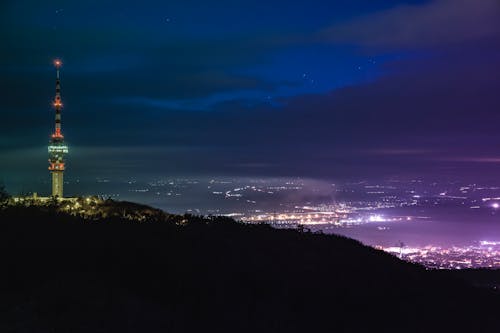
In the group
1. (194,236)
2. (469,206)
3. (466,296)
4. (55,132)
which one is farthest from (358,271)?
(469,206)

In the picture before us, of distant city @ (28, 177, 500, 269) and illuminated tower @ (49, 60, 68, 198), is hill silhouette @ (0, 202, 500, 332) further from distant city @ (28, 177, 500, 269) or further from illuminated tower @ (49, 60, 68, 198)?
illuminated tower @ (49, 60, 68, 198)

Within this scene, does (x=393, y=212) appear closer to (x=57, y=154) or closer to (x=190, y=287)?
(x=57, y=154)

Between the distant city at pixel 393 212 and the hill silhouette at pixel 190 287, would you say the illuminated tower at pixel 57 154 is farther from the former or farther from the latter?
the hill silhouette at pixel 190 287

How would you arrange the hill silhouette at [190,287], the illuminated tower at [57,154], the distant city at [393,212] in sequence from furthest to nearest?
the illuminated tower at [57,154]
the distant city at [393,212]
the hill silhouette at [190,287]

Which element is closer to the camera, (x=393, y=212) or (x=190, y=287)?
(x=190, y=287)

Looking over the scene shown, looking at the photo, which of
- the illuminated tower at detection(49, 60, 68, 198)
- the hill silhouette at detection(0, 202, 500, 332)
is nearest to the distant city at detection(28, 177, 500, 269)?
the illuminated tower at detection(49, 60, 68, 198)

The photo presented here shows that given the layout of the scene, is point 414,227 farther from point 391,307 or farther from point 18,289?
point 18,289

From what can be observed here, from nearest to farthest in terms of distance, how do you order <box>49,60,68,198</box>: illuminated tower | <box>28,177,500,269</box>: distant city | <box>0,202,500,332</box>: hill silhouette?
1. <box>0,202,500,332</box>: hill silhouette
2. <box>28,177,500,269</box>: distant city
3. <box>49,60,68,198</box>: illuminated tower

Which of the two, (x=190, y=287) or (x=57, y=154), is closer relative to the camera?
(x=190, y=287)

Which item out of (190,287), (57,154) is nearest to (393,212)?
(57,154)

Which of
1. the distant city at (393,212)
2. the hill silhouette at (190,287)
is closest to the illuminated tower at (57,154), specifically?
the distant city at (393,212)
